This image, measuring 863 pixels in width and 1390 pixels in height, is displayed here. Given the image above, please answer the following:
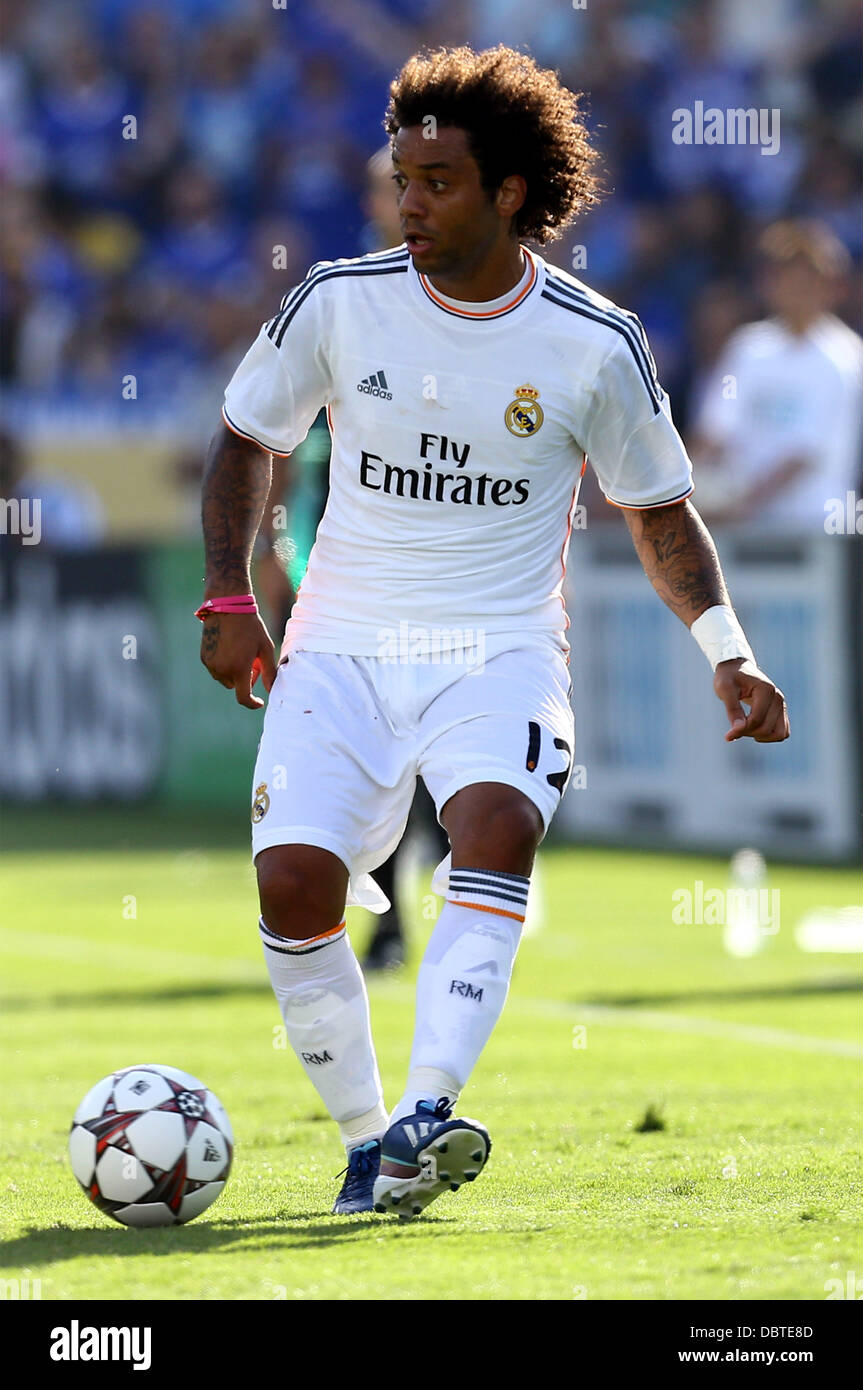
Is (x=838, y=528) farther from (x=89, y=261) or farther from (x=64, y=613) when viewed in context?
(x=89, y=261)

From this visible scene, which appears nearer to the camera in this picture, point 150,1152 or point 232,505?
point 150,1152

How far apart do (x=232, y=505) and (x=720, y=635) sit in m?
1.11

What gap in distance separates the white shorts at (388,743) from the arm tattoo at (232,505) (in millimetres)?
279

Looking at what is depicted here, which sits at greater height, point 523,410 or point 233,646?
point 523,410

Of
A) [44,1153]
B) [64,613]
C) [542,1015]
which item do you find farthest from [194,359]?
[44,1153]

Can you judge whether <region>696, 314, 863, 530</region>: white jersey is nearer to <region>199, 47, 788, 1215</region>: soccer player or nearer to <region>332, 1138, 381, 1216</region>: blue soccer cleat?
<region>199, 47, 788, 1215</region>: soccer player

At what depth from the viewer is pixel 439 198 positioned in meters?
4.87

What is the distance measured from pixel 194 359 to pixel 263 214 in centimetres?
154

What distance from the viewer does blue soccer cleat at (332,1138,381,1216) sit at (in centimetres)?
484

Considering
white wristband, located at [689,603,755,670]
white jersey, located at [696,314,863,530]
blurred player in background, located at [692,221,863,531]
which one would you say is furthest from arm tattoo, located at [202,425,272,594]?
white jersey, located at [696,314,863,530]

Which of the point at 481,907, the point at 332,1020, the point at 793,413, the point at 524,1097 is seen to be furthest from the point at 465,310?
the point at 793,413

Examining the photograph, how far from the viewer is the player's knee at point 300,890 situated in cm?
482

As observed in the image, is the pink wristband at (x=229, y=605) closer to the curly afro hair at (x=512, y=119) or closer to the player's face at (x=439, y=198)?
the player's face at (x=439, y=198)

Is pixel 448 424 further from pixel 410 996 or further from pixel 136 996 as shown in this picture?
pixel 136 996
